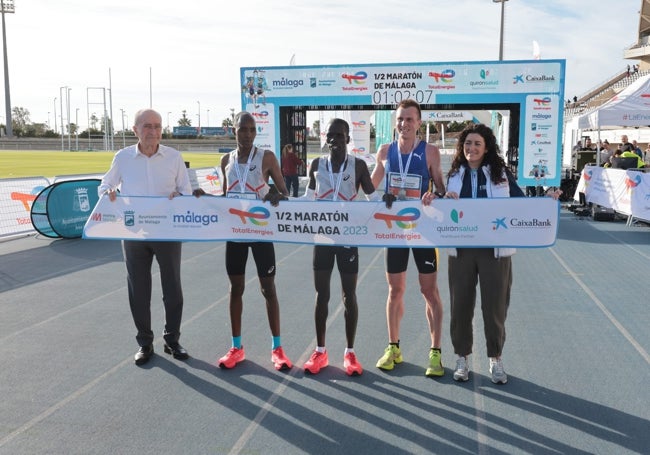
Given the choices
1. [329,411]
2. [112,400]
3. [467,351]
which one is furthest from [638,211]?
[112,400]

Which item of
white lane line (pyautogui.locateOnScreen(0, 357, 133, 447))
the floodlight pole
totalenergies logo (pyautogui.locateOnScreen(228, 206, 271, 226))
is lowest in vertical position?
white lane line (pyautogui.locateOnScreen(0, 357, 133, 447))

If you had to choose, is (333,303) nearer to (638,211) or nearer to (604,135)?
(638,211)

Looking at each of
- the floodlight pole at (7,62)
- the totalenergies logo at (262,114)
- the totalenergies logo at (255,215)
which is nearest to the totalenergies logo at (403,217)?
the totalenergies logo at (255,215)

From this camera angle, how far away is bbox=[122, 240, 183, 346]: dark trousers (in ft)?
14.4

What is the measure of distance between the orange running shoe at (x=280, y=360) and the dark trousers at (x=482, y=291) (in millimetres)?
1273

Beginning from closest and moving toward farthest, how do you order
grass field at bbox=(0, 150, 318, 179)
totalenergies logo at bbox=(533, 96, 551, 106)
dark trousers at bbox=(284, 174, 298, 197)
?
totalenergies logo at bbox=(533, 96, 551, 106), dark trousers at bbox=(284, 174, 298, 197), grass field at bbox=(0, 150, 318, 179)

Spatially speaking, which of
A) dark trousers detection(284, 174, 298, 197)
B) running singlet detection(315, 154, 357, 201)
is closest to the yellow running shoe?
running singlet detection(315, 154, 357, 201)

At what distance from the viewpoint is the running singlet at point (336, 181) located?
13.0ft

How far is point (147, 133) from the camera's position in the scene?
4141 millimetres

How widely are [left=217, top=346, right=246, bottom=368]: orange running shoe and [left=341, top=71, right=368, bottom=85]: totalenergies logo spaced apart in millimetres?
12840

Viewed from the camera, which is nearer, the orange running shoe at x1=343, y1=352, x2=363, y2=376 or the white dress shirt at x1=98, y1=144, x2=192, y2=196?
the orange running shoe at x1=343, y1=352, x2=363, y2=376

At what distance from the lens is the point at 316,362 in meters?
4.07

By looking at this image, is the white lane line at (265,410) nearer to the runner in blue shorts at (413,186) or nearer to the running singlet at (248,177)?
the runner in blue shorts at (413,186)

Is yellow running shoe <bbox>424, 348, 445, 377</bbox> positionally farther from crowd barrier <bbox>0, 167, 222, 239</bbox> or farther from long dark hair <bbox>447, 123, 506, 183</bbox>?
crowd barrier <bbox>0, 167, 222, 239</bbox>
